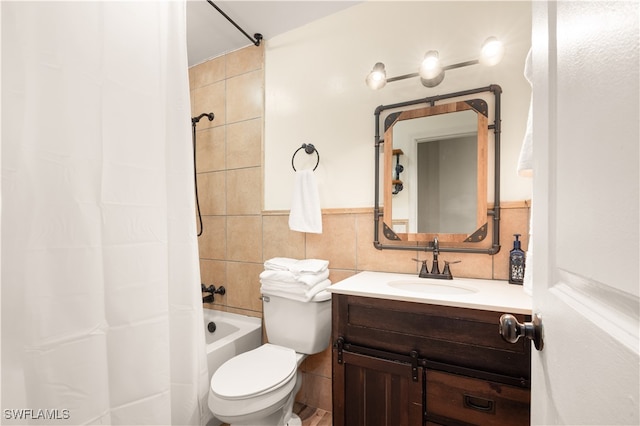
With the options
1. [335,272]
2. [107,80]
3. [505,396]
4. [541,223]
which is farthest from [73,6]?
[505,396]

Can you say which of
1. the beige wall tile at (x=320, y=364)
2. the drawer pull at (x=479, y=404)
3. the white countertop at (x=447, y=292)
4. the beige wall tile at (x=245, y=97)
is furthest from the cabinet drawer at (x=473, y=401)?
the beige wall tile at (x=245, y=97)

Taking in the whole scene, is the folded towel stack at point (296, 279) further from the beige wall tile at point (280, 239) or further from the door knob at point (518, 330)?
the door knob at point (518, 330)

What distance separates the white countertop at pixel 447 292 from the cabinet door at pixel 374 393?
277 mm

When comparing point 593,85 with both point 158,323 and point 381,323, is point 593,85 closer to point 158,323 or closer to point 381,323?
point 381,323

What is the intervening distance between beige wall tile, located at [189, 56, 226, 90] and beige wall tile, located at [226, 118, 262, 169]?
0.45 metres

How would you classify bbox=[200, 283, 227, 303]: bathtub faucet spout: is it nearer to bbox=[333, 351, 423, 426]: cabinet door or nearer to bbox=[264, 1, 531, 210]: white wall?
bbox=[264, 1, 531, 210]: white wall

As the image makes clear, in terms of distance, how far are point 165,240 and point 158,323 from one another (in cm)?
27

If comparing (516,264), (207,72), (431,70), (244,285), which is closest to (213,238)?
(244,285)

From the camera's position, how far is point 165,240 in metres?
0.94

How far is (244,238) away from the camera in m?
2.02

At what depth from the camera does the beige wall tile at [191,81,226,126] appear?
215 cm

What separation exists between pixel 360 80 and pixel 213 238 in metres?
1.57

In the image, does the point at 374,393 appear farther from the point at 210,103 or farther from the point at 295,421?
the point at 210,103

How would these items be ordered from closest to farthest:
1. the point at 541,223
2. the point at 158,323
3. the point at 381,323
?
the point at 541,223, the point at 158,323, the point at 381,323
